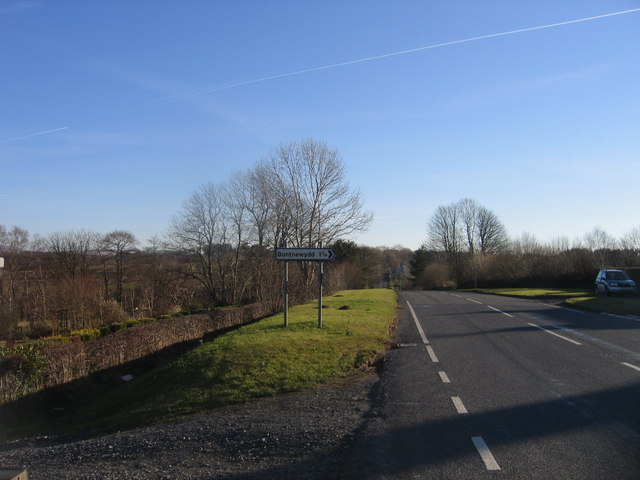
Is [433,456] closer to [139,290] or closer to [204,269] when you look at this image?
[139,290]

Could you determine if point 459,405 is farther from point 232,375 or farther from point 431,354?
point 431,354

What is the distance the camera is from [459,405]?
7391mm

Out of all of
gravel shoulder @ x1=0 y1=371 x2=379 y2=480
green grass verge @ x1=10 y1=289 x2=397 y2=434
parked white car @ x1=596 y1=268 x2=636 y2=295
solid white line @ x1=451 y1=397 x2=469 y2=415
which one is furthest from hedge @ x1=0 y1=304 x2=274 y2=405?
parked white car @ x1=596 y1=268 x2=636 y2=295

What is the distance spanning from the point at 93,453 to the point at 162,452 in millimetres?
1053

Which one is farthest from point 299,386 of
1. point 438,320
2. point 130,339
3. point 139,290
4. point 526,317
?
point 139,290

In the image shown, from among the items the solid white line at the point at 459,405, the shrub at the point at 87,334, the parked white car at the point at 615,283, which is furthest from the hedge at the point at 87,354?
the parked white car at the point at 615,283

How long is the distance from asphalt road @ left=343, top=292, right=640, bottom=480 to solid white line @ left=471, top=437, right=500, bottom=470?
10 millimetres

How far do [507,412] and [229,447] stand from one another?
146 inches

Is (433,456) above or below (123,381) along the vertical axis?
above

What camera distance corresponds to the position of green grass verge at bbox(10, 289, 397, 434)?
891 cm

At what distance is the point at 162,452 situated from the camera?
608cm

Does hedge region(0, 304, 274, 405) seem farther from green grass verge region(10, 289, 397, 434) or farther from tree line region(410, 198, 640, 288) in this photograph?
tree line region(410, 198, 640, 288)

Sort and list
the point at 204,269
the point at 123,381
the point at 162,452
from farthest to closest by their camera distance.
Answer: the point at 204,269 < the point at 123,381 < the point at 162,452

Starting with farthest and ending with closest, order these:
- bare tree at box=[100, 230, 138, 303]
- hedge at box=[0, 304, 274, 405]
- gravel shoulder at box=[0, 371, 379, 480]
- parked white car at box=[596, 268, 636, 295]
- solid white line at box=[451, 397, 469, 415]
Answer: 1. bare tree at box=[100, 230, 138, 303]
2. parked white car at box=[596, 268, 636, 295]
3. hedge at box=[0, 304, 274, 405]
4. solid white line at box=[451, 397, 469, 415]
5. gravel shoulder at box=[0, 371, 379, 480]
